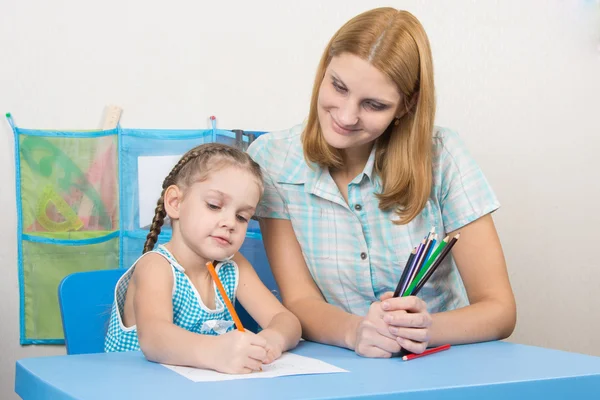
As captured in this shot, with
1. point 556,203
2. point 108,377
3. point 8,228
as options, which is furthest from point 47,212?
point 556,203

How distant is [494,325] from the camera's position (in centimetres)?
131

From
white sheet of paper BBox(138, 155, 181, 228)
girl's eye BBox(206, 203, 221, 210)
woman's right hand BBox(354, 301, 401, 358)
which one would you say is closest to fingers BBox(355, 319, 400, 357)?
woman's right hand BBox(354, 301, 401, 358)

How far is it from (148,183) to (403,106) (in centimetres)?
75

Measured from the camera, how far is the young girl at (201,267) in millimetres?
1237

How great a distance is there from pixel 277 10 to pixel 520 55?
2.36ft

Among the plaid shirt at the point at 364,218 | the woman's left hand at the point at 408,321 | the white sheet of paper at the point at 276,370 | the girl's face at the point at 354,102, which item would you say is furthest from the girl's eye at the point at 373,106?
the white sheet of paper at the point at 276,370

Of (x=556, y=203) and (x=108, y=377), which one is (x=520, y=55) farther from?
(x=108, y=377)

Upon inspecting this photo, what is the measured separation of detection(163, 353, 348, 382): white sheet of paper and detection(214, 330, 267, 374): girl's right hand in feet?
0.04

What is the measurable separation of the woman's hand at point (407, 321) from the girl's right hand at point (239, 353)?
0.22 meters

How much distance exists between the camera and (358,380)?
919 mm

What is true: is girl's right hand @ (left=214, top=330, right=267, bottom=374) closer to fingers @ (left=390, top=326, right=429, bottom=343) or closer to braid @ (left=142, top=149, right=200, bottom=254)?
fingers @ (left=390, top=326, right=429, bottom=343)

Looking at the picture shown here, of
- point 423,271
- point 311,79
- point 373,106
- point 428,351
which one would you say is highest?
point 311,79

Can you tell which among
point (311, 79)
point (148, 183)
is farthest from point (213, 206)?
point (311, 79)

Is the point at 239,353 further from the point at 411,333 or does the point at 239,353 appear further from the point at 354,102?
the point at 354,102
